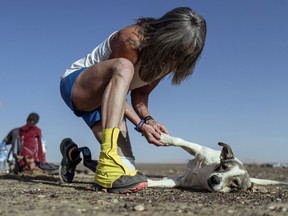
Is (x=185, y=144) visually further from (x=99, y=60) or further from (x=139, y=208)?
(x=139, y=208)

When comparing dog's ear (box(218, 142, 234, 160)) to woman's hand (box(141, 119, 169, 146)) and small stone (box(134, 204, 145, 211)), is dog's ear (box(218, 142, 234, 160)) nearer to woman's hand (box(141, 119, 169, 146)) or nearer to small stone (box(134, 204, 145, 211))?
woman's hand (box(141, 119, 169, 146))

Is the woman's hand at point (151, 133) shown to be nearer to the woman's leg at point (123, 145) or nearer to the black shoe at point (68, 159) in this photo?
the woman's leg at point (123, 145)

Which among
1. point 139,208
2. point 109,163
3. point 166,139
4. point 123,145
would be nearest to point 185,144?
point 166,139

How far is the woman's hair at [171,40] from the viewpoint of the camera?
4473 mm

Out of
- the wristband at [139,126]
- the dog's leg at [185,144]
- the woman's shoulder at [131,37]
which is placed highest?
the woman's shoulder at [131,37]

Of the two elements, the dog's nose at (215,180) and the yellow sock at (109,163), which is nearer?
the yellow sock at (109,163)

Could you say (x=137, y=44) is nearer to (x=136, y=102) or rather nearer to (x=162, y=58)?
(x=162, y=58)

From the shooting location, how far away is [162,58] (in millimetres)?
4566

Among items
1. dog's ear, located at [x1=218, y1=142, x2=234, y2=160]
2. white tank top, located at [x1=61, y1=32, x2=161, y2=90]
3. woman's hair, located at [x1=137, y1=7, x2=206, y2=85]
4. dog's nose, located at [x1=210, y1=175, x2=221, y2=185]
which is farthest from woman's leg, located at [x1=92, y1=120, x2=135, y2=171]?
dog's ear, located at [x1=218, y1=142, x2=234, y2=160]

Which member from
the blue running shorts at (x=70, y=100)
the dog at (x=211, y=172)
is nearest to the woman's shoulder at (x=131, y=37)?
the blue running shorts at (x=70, y=100)

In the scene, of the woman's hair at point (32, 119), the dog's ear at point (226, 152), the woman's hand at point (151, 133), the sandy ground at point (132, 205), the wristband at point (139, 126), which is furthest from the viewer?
the woman's hair at point (32, 119)

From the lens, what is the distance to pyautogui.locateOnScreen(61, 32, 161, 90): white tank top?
192 inches

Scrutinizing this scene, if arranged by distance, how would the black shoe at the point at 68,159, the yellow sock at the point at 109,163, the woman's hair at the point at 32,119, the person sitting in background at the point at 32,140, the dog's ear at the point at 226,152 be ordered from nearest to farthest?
the yellow sock at the point at 109,163
the dog's ear at the point at 226,152
the black shoe at the point at 68,159
the person sitting in background at the point at 32,140
the woman's hair at the point at 32,119

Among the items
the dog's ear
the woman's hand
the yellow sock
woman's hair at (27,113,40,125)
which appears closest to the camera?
the yellow sock
